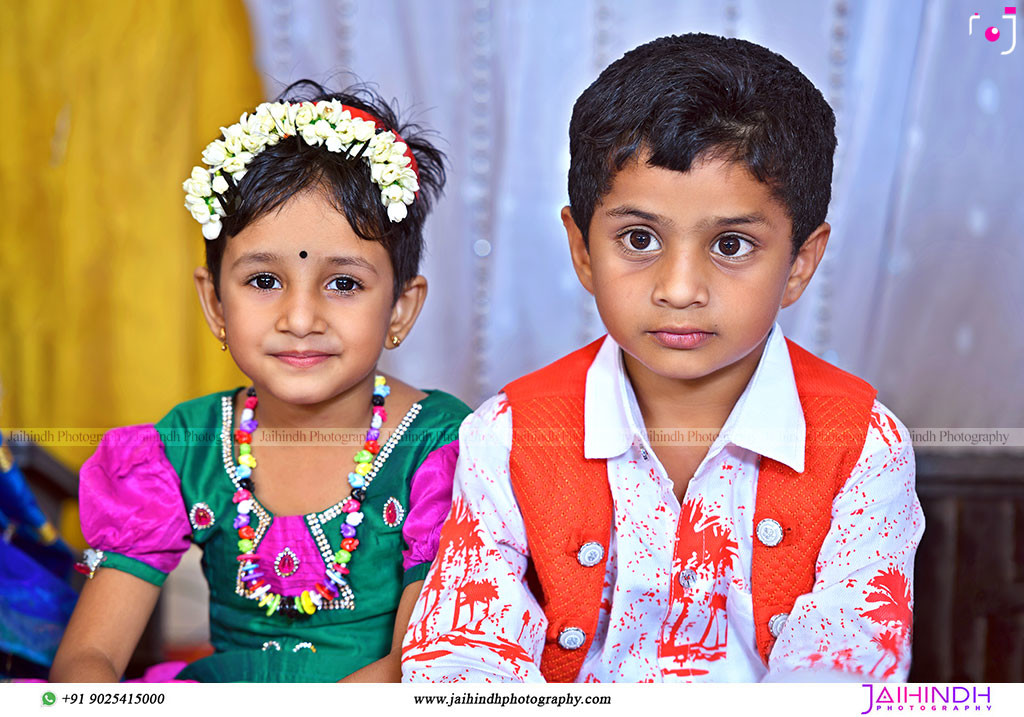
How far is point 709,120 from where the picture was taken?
42.6 inches

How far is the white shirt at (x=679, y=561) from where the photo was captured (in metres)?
1.12

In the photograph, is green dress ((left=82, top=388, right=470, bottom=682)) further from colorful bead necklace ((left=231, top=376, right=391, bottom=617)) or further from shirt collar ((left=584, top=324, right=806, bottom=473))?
shirt collar ((left=584, top=324, right=806, bottom=473))

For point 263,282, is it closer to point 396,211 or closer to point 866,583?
point 396,211

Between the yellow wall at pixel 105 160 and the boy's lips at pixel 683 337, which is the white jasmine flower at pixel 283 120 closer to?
the yellow wall at pixel 105 160

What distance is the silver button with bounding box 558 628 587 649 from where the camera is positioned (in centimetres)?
120

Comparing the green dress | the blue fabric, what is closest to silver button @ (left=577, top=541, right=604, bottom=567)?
the green dress

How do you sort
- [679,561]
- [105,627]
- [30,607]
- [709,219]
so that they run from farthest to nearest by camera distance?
1. [30,607]
2. [105,627]
3. [679,561]
4. [709,219]

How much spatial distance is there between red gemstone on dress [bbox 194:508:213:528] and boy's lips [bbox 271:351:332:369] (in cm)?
25

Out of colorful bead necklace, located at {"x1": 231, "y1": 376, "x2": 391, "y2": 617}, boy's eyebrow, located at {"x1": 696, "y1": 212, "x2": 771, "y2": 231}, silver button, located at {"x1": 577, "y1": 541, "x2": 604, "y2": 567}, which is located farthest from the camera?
colorful bead necklace, located at {"x1": 231, "y1": 376, "x2": 391, "y2": 617}

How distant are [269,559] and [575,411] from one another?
0.43 meters

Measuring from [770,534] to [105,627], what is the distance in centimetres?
82
